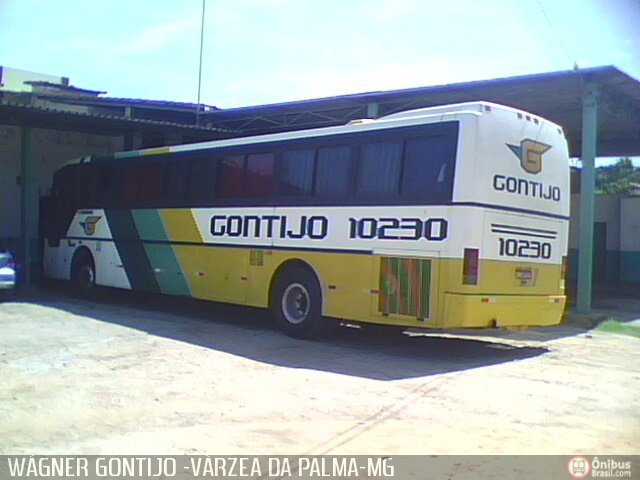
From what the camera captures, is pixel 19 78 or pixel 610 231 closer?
pixel 610 231

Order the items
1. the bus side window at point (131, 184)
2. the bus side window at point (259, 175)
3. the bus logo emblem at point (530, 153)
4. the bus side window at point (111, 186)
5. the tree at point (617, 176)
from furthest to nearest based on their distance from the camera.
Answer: the tree at point (617, 176) < the bus side window at point (111, 186) < the bus side window at point (131, 184) < the bus side window at point (259, 175) < the bus logo emblem at point (530, 153)

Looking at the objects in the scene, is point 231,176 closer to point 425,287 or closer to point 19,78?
point 425,287

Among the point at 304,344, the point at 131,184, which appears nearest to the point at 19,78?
the point at 131,184

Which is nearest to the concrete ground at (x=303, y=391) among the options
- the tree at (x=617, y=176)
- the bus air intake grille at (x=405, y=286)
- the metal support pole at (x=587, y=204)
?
the bus air intake grille at (x=405, y=286)

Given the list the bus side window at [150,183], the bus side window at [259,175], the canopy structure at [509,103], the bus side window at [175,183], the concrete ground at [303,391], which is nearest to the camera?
the concrete ground at [303,391]

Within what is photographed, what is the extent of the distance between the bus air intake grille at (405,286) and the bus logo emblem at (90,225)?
841 centimetres

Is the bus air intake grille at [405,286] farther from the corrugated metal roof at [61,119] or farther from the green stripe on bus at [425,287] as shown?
the corrugated metal roof at [61,119]

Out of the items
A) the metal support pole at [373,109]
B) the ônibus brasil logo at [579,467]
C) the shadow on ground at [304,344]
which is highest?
the metal support pole at [373,109]

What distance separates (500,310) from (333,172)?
3.29m

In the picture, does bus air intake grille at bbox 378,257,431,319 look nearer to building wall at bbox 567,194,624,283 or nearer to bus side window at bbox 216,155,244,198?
bus side window at bbox 216,155,244,198

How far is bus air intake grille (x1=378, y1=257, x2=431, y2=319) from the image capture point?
9.89 m

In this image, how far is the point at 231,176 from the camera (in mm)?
13125

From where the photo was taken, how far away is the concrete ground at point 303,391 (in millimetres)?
6184

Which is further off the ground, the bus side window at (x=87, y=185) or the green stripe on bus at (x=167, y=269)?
the bus side window at (x=87, y=185)
